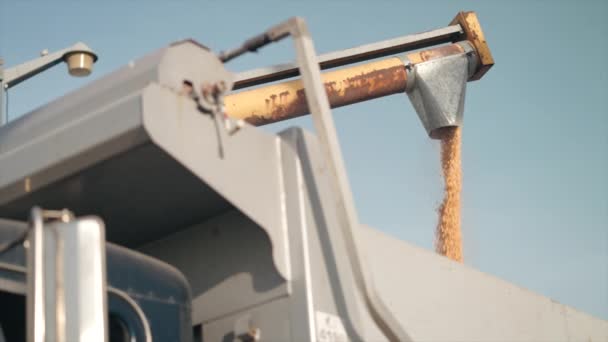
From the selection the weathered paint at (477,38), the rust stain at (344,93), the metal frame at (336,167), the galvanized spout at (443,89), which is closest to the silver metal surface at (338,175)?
the metal frame at (336,167)

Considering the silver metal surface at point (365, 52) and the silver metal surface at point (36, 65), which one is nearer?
the silver metal surface at point (365, 52)

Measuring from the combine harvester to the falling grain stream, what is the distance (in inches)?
147

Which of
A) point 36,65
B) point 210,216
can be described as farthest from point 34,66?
point 210,216

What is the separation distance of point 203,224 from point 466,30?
515 cm

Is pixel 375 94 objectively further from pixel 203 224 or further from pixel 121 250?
pixel 121 250

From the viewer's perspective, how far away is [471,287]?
4.98 metres

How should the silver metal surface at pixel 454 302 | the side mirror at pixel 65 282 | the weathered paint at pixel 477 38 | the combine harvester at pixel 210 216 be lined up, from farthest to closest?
1. the weathered paint at pixel 477 38
2. the silver metal surface at pixel 454 302
3. the combine harvester at pixel 210 216
4. the side mirror at pixel 65 282

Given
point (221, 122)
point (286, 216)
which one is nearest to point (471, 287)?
point (286, 216)

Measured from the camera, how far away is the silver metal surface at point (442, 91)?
8852 mm

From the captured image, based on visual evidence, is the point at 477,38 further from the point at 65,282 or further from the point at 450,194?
the point at 65,282

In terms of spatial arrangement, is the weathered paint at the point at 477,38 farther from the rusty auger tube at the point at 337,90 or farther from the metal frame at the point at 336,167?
the metal frame at the point at 336,167

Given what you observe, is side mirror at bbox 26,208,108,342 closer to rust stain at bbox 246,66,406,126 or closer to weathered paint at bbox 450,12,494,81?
rust stain at bbox 246,66,406,126

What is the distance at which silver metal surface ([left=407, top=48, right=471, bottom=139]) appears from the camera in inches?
348

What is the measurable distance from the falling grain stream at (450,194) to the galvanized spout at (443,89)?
0.57 feet
